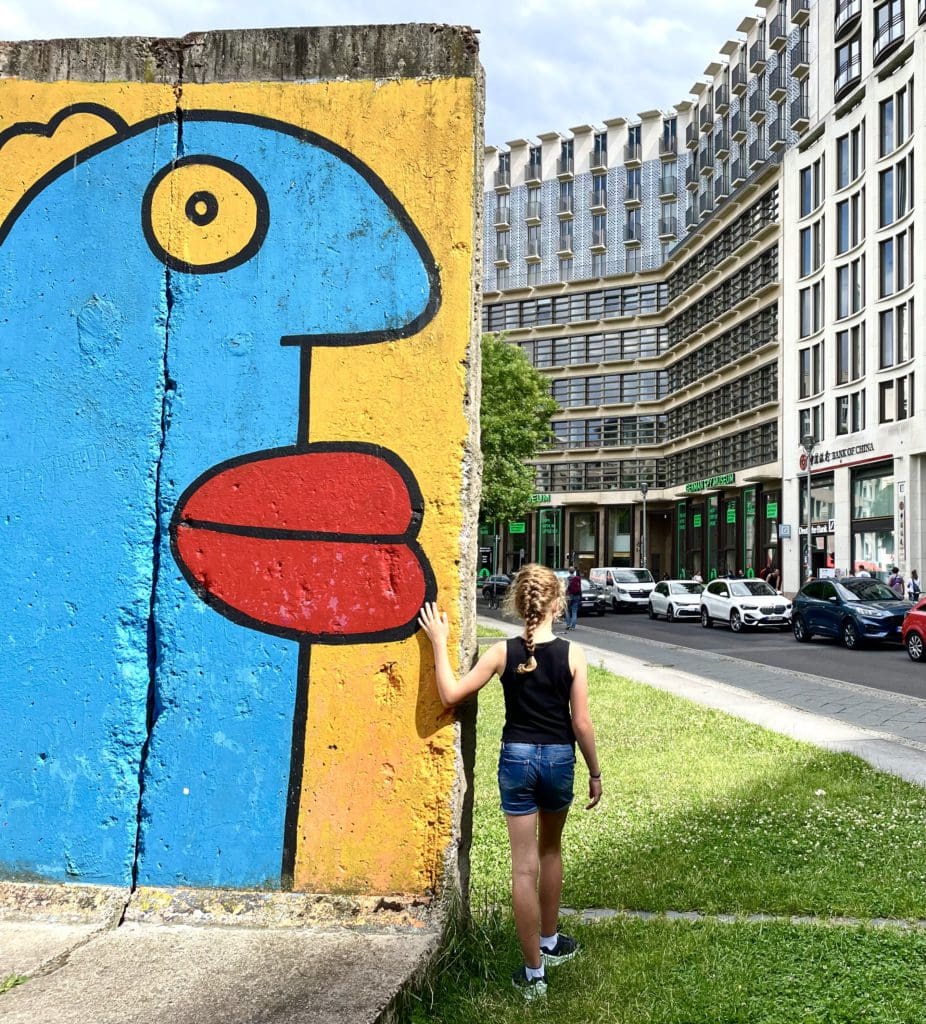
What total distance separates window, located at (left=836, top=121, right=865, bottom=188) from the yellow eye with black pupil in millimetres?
Answer: 38807

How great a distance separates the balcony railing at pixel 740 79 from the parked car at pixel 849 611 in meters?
36.5

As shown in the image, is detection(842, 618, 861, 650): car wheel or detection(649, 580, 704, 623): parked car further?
detection(649, 580, 704, 623): parked car

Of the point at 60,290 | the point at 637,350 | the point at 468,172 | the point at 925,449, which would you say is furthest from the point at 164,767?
the point at 637,350

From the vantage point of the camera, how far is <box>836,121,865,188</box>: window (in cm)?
3834

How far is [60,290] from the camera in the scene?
4.12 m

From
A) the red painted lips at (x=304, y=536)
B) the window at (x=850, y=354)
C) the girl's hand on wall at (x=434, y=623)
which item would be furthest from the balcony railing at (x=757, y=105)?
the girl's hand on wall at (x=434, y=623)

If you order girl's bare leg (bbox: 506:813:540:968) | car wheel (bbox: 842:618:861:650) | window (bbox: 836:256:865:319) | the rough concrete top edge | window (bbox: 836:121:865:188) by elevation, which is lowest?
car wheel (bbox: 842:618:861:650)

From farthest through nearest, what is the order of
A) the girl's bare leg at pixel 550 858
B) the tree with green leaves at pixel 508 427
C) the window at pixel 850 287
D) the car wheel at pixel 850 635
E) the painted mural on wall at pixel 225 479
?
the window at pixel 850 287, the tree with green leaves at pixel 508 427, the car wheel at pixel 850 635, the painted mural on wall at pixel 225 479, the girl's bare leg at pixel 550 858

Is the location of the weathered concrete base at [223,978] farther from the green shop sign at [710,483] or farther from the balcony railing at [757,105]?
the balcony railing at [757,105]

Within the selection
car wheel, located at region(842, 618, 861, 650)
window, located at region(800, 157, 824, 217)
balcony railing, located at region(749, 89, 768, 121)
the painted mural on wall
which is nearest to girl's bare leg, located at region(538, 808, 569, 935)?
the painted mural on wall

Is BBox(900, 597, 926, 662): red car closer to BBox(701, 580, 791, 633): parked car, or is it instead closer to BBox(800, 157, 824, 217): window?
BBox(701, 580, 791, 633): parked car

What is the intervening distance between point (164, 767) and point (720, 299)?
5317 centimetres

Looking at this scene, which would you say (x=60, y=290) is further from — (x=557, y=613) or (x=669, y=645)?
(x=669, y=645)

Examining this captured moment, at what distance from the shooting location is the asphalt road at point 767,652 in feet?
51.5
